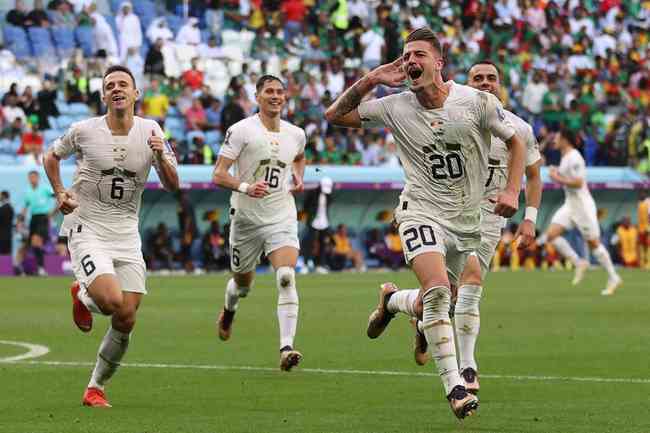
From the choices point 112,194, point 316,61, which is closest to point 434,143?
point 112,194

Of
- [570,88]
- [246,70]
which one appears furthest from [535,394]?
[570,88]

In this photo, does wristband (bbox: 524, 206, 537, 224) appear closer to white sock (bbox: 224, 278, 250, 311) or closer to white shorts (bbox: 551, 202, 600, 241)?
white sock (bbox: 224, 278, 250, 311)

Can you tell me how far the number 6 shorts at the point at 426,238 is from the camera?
10383mm

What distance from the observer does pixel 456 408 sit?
948 cm

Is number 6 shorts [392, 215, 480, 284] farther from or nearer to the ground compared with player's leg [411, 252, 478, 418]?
farther from the ground

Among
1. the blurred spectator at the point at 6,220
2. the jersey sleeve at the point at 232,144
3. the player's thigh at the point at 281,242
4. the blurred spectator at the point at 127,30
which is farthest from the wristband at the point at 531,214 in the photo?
the blurred spectator at the point at 127,30

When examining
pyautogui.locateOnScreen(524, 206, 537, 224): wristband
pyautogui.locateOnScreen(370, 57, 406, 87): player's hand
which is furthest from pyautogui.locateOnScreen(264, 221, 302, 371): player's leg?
pyautogui.locateOnScreen(370, 57, 406, 87): player's hand

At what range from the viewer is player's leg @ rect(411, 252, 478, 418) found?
32.3ft

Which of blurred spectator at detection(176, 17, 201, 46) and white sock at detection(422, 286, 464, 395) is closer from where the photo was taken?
white sock at detection(422, 286, 464, 395)

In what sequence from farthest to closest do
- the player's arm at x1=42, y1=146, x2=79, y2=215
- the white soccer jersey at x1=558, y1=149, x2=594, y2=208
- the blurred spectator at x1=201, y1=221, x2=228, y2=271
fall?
the blurred spectator at x1=201, y1=221, x2=228, y2=271 < the white soccer jersey at x1=558, y1=149, x2=594, y2=208 < the player's arm at x1=42, y1=146, x2=79, y2=215

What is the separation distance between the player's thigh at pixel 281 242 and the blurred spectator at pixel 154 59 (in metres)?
21.3

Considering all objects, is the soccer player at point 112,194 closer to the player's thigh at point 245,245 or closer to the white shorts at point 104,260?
the white shorts at point 104,260

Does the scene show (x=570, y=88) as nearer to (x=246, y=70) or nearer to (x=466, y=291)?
(x=246, y=70)

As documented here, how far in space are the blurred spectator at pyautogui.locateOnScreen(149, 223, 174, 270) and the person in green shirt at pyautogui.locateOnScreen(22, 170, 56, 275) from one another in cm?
251
